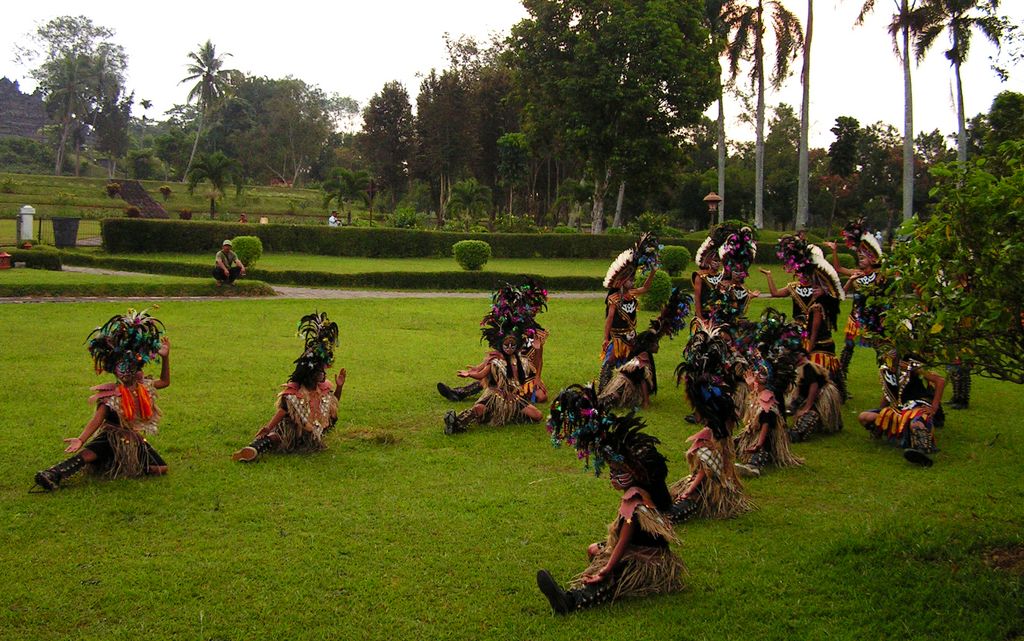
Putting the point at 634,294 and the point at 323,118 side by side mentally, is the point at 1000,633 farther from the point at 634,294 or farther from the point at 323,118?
the point at 323,118

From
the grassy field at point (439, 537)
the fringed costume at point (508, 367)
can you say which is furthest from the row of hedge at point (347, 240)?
the fringed costume at point (508, 367)

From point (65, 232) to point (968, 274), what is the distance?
1198 inches

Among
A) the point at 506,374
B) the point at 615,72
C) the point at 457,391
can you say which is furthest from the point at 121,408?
the point at 615,72

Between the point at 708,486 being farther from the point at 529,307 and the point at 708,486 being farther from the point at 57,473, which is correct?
the point at 57,473

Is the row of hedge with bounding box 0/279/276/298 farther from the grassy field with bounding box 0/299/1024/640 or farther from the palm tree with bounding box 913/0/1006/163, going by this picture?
the palm tree with bounding box 913/0/1006/163

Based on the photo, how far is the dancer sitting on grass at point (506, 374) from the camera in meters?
9.30

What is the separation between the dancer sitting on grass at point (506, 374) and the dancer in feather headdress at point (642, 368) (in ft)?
3.88

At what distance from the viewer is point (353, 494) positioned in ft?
22.9

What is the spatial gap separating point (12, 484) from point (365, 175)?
3936cm

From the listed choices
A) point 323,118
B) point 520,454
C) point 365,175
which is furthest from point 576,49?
point 323,118

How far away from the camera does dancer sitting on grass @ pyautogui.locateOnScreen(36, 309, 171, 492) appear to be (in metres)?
7.00

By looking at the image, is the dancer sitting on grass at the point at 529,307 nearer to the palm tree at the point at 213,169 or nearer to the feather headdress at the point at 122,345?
the feather headdress at the point at 122,345

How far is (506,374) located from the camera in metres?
9.42

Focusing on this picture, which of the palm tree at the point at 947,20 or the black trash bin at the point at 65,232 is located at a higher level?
the palm tree at the point at 947,20
